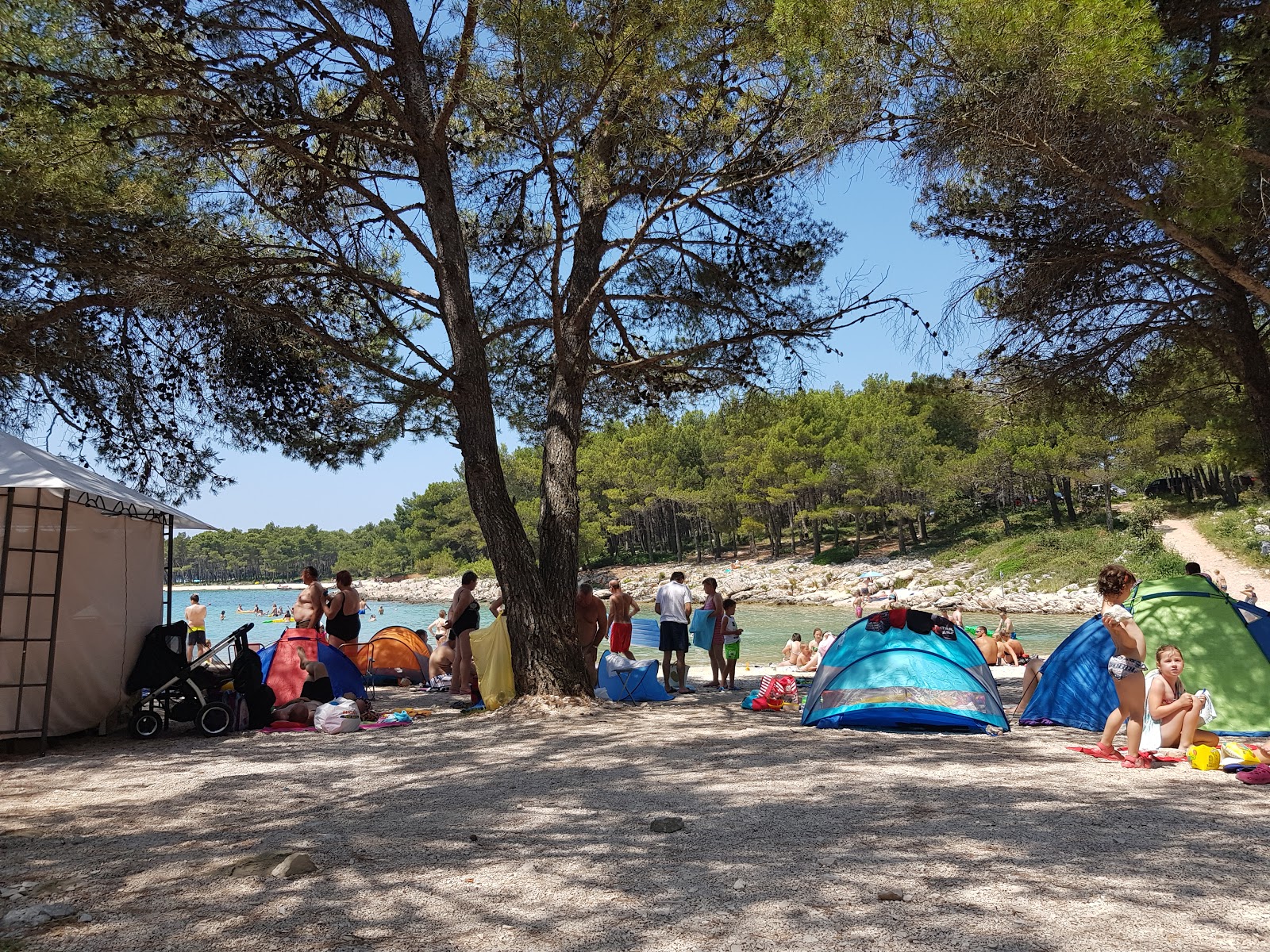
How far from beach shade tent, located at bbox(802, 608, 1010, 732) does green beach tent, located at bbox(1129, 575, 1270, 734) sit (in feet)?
4.05

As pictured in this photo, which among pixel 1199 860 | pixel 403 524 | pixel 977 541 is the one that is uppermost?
pixel 403 524

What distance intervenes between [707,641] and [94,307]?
7.24m

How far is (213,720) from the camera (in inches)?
279

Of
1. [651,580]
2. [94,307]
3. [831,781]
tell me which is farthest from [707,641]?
[651,580]

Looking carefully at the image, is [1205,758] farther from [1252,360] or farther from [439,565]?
[439,565]

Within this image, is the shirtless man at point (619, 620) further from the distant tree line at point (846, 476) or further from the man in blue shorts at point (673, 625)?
the distant tree line at point (846, 476)

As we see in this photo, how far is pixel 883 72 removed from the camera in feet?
22.7

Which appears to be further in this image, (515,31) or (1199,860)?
(515,31)

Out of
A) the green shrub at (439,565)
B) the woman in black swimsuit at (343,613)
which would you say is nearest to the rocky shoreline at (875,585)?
the woman in black swimsuit at (343,613)

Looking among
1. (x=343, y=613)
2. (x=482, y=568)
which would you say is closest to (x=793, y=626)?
(x=343, y=613)

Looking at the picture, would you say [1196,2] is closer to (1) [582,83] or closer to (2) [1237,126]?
(2) [1237,126]

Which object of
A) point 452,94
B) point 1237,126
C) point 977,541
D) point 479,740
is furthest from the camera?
point 977,541

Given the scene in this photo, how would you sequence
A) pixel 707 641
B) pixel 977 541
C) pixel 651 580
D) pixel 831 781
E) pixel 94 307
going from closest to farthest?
pixel 831 781
pixel 94 307
pixel 707 641
pixel 977 541
pixel 651 580

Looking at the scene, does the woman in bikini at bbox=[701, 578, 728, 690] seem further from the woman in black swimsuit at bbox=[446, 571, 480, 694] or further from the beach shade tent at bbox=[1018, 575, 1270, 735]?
the beach shade tent at bbox=[1018, 575, 1270, 735]
